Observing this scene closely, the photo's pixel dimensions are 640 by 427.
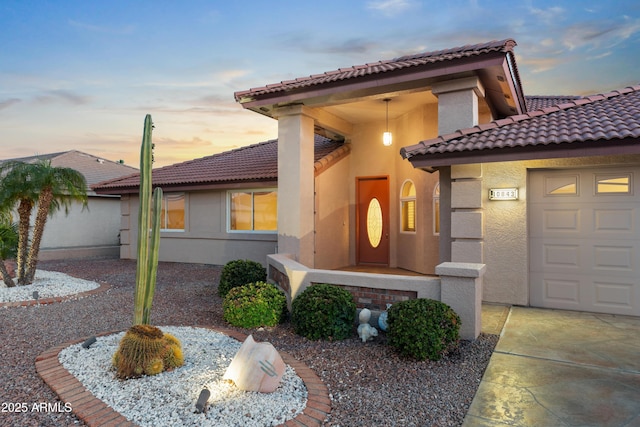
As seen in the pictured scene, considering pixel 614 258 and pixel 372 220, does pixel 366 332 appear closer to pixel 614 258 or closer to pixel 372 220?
pixel 614 258

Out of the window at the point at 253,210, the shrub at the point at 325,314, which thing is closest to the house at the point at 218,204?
the window at the point at 253,210

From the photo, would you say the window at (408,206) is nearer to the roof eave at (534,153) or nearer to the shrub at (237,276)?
the roof eave at (534,153)

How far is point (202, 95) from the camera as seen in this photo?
46.6 ft

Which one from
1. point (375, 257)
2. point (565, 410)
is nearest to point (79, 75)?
point (375, 257)

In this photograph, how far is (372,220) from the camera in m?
12.0

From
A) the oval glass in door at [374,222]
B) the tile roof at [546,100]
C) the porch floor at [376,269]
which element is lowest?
the porch floor at [376,269]

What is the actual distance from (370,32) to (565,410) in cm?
1105

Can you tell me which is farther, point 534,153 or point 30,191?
point 30,191

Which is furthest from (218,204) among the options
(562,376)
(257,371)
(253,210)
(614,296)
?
(562,376)

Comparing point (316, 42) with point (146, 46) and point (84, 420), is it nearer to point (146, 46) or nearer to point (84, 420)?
point (146, 46)

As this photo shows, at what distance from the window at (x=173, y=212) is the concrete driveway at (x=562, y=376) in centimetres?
1194

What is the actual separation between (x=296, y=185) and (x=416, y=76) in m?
3.49

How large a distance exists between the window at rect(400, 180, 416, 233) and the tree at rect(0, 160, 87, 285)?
26.7 feet

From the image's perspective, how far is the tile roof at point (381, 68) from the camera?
22.3 feet
